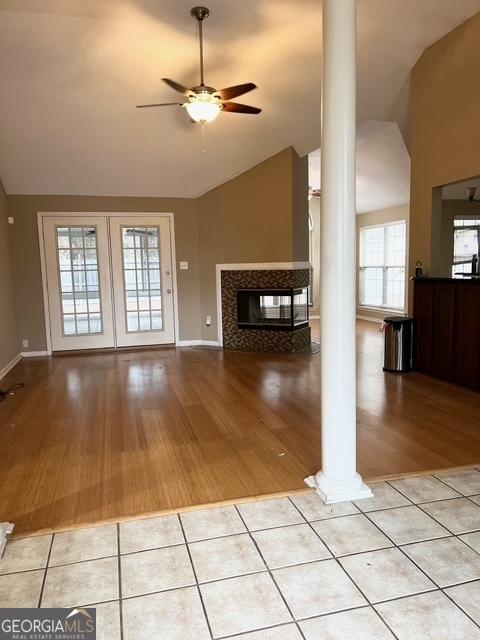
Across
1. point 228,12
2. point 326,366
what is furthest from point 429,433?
point 228,12

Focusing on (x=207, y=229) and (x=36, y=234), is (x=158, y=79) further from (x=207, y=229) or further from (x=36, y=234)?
(x=36, y=234)

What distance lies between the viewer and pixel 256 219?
636 cm

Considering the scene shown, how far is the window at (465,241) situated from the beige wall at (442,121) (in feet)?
11.8

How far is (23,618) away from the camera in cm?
154

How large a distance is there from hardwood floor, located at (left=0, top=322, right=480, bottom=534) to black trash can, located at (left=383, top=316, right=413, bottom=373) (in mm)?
209

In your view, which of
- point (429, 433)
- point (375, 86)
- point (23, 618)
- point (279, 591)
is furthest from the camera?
point (375, 86)

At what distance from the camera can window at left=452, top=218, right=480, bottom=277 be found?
8023mm

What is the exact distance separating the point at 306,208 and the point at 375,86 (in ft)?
5.91

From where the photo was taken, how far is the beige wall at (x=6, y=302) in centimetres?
557

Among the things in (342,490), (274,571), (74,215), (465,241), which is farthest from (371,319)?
(274,571)

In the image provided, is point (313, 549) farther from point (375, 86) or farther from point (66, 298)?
point (66, 298)

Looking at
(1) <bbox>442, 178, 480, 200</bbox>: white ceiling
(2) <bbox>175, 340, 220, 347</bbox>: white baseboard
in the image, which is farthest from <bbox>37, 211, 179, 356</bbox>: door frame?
(1) <bbox>442, 178, 480, 200</bbox>: white ceiling

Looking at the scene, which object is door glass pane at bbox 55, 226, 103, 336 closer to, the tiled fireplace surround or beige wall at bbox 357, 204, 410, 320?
the tiled fireplace surround

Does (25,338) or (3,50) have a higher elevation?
(3,50)
